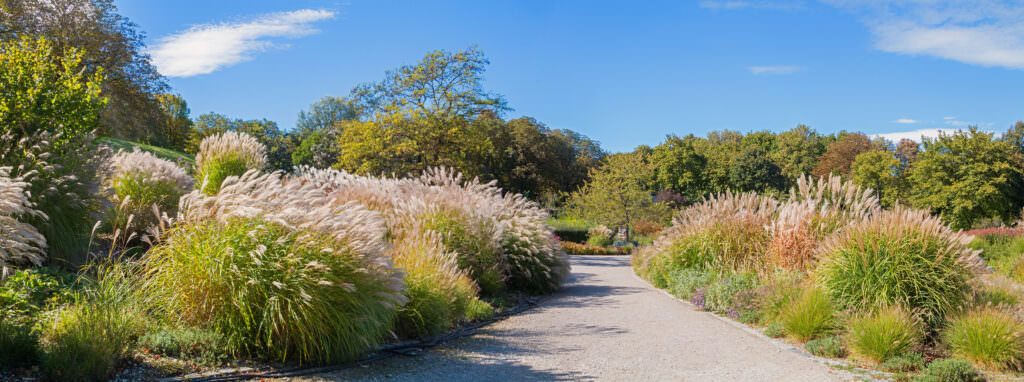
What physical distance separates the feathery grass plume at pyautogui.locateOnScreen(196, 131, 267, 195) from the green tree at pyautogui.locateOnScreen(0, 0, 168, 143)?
11.9 meters

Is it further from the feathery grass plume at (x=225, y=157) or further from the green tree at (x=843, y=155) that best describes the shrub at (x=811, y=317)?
A: the green tree at (x=843, y=155)

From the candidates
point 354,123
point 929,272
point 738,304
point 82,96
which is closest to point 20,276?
point 82,96

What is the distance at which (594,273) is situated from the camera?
15.3m

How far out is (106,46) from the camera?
2238 cm

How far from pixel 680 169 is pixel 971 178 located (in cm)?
2513

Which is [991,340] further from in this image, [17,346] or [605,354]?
[17,346]

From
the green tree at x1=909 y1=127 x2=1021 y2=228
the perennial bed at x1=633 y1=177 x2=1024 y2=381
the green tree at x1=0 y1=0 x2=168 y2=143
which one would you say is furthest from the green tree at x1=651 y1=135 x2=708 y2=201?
the perennial bed at x1=633 y1=177 x2=1024 y2=381

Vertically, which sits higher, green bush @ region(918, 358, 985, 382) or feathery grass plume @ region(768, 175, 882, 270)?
feathery grass plume @ region(768, 175, 882, 270)

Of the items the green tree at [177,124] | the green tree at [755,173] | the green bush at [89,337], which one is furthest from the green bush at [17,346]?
the green tree at [755,173]

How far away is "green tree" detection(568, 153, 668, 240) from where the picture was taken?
94.1ft

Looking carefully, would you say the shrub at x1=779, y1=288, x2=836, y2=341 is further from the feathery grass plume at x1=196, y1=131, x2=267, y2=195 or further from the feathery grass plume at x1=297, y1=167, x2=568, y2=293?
the feathery grass plume at x1=196, y1=131, x2=267, y2=195

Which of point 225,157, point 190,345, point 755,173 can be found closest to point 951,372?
point 190,345

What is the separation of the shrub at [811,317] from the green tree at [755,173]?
46.3 meters

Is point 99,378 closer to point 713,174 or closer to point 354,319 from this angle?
point 354,319
